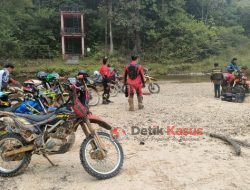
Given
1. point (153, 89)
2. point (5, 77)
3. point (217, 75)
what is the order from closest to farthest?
point (5, 77)
point (217, 75)
point (153, 89)

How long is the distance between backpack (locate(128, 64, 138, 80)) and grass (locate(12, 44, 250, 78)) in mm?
16987

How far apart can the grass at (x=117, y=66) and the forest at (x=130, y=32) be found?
1138 millimetres

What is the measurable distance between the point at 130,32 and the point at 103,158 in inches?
1174

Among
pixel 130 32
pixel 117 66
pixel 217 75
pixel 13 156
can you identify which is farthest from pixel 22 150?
pixel 130 32

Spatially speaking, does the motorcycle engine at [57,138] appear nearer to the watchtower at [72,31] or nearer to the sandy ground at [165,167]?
the sandy ground at [165,167]

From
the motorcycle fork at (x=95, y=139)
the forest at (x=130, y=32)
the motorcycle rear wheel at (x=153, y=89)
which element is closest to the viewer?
the motorcycle fork at (x=95, y=139)

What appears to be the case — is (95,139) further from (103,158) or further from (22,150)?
(22,150)

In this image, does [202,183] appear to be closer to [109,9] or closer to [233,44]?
[109,9]

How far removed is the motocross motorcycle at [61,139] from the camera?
14.0ft

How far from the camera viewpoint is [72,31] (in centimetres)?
3431

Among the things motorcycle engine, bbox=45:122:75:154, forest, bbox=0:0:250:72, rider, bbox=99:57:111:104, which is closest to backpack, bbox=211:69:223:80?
rider, bbox=99:57:111:104

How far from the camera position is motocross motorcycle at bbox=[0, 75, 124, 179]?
425 centimetres

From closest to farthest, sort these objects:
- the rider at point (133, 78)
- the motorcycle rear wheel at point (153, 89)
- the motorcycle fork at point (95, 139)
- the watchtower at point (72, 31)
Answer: the motorcycle fork at point (95, 139), the rider at point (133, 78), the motorcycle rear wheel at point (153, 89), the watchtower at point (72, 31)

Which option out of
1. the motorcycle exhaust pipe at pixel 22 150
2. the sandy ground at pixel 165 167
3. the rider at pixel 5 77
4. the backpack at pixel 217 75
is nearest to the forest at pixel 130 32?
the backpack at pixel 217 75
